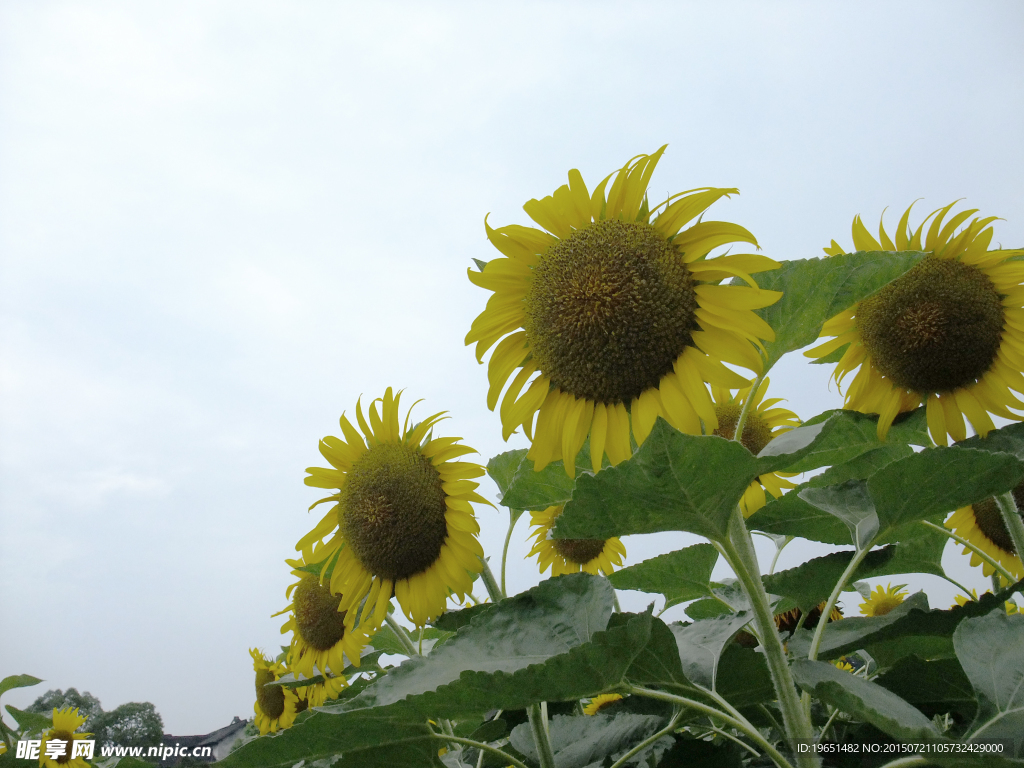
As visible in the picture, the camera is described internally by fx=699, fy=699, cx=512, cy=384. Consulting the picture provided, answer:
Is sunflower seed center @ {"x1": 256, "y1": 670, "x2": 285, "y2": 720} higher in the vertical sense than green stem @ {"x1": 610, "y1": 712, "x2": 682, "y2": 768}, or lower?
higher

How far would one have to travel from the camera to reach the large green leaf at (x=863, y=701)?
3.10 feet

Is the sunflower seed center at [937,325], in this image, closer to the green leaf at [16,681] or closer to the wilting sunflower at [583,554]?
the wilting sunflower at [583,554]

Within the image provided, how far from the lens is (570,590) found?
145cm

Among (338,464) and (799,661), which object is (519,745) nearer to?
(799,661)

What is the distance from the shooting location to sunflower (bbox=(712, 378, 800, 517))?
8.35 ft

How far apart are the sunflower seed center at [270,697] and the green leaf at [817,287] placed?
155 inches

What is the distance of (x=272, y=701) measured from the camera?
4.38 meters

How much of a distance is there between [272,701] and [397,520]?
110 inches

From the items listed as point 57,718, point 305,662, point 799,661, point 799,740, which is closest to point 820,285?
point 799,661

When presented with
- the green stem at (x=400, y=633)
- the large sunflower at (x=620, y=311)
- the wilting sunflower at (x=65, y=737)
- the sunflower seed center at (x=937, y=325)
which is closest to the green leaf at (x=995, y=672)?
the large sunflower at (x=620, y=311)

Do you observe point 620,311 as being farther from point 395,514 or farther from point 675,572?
point 395,514

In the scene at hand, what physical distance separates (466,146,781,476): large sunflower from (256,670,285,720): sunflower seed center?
3537 mm

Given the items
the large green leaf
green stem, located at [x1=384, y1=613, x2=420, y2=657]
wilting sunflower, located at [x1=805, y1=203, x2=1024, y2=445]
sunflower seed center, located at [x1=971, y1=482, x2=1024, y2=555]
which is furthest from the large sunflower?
sunflower seed center, located at [x1=971, y1=482, x2=1024, y2=555]

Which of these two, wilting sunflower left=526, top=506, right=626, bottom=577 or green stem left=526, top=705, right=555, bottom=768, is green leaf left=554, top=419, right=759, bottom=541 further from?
Result: wilting sunflower left=526, top=506, right=626, bottom=577
